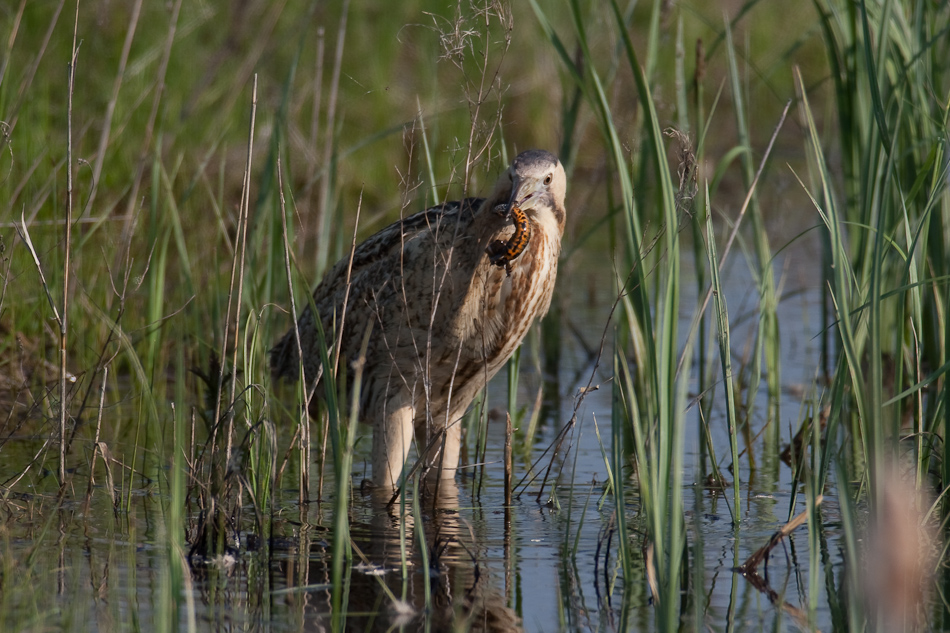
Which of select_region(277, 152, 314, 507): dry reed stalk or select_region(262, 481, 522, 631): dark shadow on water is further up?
select_region(277, 152, 314, 507): dry reed stalk

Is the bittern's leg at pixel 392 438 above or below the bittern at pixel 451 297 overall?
below

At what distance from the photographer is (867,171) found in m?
3.35

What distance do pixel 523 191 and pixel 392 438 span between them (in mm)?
1137

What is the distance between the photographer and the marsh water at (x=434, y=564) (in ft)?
10.2

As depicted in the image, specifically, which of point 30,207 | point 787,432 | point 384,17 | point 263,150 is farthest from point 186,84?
point 787,432

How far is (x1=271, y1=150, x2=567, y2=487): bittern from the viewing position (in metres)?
4.37

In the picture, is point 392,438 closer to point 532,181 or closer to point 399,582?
point 532,181

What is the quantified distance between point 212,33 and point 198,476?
7.17 meters

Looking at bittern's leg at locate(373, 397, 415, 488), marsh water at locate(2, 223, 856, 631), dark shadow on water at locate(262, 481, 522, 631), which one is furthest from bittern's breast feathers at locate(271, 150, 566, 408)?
dark shadow on water at locate(262, 481, 522, 631)

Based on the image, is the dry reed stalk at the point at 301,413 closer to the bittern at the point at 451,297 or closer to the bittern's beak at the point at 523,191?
the bittern at the point at 451,297

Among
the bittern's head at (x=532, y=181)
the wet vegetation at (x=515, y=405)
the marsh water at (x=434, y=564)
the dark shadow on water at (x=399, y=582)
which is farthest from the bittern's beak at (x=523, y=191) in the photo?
the dark shadow on water at (x=399, y=582)

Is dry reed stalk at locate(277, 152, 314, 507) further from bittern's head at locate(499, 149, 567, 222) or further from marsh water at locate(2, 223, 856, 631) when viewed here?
bittern's head at locate(499, 149, 567, 222)

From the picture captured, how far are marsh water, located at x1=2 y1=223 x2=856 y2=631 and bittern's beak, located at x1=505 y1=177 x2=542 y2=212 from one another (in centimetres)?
71

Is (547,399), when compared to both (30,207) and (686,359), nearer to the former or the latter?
(30,207)
